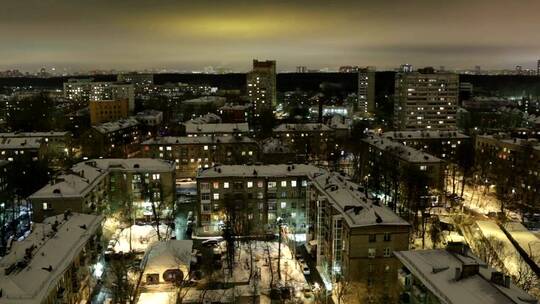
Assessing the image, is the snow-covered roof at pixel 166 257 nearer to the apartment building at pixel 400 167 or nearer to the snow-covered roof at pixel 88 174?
the snow-covered roof at pixel 88 174

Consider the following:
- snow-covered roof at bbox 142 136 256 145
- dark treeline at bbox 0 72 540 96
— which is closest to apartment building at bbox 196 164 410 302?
snow-covered roof at bbox 142 136 256 145

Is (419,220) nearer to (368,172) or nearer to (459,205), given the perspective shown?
(459,205)

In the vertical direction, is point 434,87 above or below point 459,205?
above

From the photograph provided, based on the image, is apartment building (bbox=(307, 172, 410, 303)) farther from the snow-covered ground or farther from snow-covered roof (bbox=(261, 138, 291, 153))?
snow-covered roof (bbox=(261, 138, 291, 153))

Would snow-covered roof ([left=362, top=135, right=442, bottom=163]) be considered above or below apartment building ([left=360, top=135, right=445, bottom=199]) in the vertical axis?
above

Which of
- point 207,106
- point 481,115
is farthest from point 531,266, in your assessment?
point 207,106

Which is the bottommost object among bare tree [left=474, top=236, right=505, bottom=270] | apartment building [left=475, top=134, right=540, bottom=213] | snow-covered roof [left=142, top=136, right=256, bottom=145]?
bare tree [left=474, top=236, right=505, bottom=270]

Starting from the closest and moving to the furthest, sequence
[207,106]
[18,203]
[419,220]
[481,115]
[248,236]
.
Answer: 1. [248,236]
2. [419,220]
3. [18,203]
4. [481,115]
5. [207,106]
